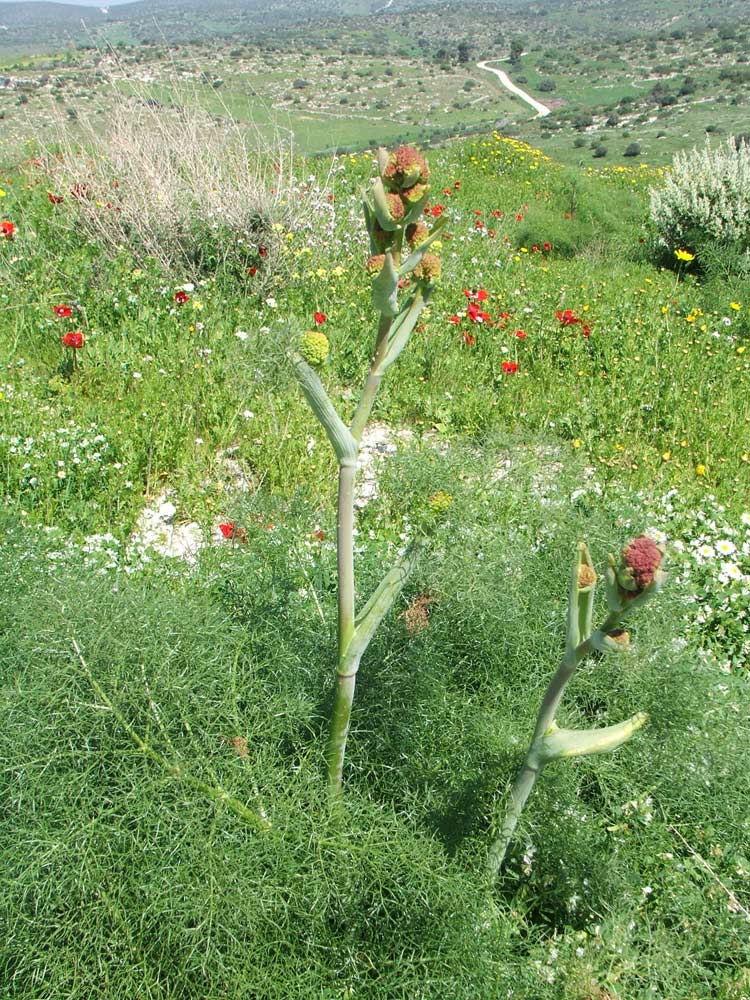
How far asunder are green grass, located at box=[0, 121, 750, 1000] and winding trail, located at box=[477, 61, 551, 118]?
4175 cm

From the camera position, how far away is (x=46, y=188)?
688 cm

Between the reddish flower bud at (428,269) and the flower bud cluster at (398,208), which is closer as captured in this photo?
the flower bud cluster at (398,208)

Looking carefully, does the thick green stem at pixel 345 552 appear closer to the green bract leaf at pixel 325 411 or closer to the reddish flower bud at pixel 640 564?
the green bract leaf at pixel 325 411

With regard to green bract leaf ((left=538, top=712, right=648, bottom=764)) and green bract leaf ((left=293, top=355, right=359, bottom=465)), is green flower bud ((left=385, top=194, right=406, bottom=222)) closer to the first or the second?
green bract leaf ((left=293, top=355, right=359, bottom=465))

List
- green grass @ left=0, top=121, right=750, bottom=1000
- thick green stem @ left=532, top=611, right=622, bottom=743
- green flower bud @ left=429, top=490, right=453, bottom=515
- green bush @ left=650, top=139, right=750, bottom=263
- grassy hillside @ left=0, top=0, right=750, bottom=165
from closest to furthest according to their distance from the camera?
1. thick green stem @ left=532, top=611, right=622, bottom=743
2. green grass @ left=0, top=121, right=750, bottom=1000
3. green flower bud @ left=429, top=490, right=453, bottom=515
4. grassy hillside @ left=0, top=0, right=750, bottom=165
5. green bush @ left=650, top=139, right=750, bottom=263

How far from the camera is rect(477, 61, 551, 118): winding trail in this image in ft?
148

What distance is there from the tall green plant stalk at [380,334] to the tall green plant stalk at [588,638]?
0.37 meters

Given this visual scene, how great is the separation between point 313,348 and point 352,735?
1.01m

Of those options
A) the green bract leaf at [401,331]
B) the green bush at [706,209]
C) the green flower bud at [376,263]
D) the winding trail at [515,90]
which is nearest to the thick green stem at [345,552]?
the green bract leaf at [401,331]

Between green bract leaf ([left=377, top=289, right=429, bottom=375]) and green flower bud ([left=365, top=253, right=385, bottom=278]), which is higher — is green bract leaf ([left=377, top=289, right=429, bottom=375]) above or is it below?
below

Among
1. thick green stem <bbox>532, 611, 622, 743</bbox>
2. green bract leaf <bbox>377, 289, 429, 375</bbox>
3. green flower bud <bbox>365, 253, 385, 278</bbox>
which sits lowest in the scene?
thick green stem <bbox>532, 611, 622, 743</bbox>

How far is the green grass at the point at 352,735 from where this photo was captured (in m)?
1.44

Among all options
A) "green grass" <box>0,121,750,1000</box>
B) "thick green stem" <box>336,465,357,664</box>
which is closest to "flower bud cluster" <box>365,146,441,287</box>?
"green grass" <box>0,121,750,1000</box>

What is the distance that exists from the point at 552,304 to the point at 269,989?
502cm
